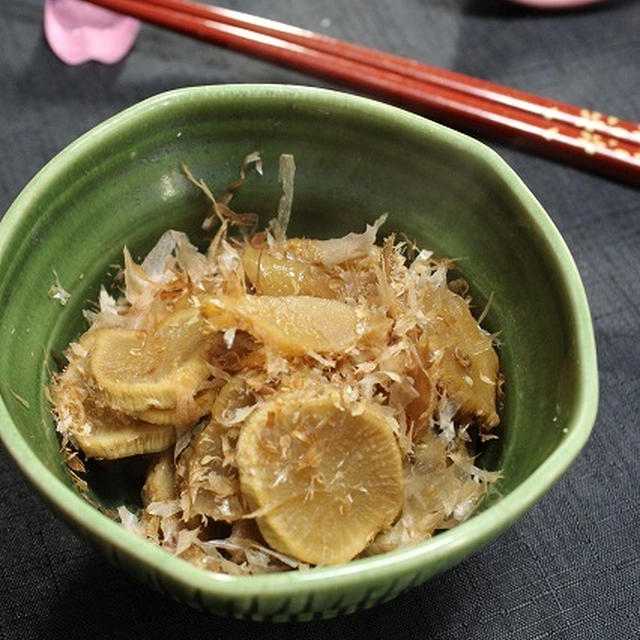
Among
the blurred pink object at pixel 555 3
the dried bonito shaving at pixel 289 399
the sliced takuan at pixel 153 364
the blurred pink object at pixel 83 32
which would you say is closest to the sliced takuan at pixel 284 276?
the dried bonito shaving at pixel 289 399

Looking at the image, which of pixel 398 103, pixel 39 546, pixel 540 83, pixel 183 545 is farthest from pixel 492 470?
pixel 540 83

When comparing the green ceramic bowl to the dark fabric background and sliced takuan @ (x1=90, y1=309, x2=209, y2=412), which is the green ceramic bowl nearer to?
sliced takuan @ (x1=90, y1=309, x2=209, y2=412)

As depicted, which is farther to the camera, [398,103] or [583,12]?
[583,12]

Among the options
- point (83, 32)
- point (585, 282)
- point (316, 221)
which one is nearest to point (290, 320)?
point (316, 221)

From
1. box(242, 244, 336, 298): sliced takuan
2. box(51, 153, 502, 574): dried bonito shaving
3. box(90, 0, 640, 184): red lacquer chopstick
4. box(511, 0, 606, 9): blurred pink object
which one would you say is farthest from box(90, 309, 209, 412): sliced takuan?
box(511, 0, 606, 9): blurred pink object

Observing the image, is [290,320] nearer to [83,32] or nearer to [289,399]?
[289,399]

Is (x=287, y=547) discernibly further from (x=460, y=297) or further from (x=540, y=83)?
(x=540, y=83)
